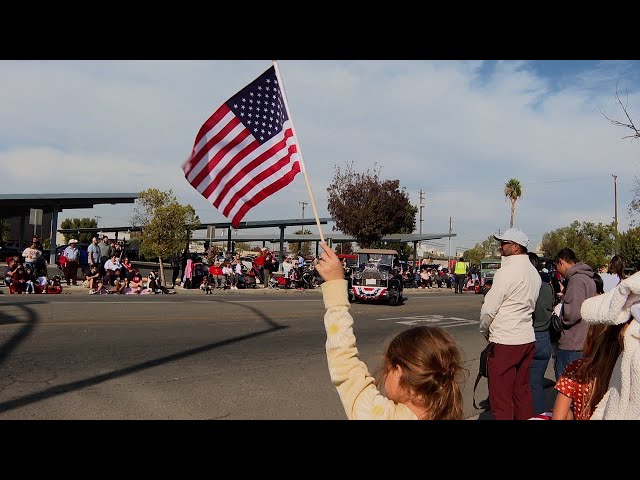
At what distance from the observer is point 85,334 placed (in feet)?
33.2

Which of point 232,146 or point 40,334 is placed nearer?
point 232,146

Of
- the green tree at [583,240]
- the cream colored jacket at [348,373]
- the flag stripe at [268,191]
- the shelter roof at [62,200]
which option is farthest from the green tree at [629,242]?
the cream colored jacket at [348,373]

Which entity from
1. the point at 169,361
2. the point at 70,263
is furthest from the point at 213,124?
the point at 70,263

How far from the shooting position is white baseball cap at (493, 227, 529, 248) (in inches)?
204

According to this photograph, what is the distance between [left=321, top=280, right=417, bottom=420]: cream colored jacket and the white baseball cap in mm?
3057

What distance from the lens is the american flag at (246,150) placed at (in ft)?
16.3

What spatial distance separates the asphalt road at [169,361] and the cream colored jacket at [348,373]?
10.9ft

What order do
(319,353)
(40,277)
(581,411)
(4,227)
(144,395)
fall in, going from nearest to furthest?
1. (581,411)
2. (144,395)
3. (319,353)
4. (40,277)
5. (4,227)

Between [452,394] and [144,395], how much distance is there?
4917mm

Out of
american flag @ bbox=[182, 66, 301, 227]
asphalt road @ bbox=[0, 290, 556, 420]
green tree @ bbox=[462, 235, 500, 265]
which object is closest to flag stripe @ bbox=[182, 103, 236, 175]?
american flag @ bbox=[182, 66, 301, 227]

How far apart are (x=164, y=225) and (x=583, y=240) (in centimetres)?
5984
